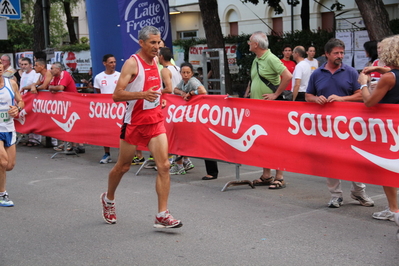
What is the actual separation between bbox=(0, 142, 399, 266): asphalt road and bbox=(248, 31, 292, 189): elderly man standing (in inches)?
40.5

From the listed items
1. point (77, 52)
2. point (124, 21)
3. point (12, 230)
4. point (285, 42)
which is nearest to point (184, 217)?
point (12, 230)

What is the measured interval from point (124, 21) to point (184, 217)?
703cm

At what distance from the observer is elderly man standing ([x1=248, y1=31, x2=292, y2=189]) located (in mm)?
7746

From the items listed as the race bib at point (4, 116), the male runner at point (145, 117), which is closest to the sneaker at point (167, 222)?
the male runner at point (145, 117)

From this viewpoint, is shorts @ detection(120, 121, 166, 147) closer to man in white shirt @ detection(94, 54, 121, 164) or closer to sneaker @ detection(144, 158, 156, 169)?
sneaker @ detection(144, 158, 156, 169)

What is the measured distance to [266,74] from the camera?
7.88 metres

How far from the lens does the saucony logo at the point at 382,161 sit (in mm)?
5875

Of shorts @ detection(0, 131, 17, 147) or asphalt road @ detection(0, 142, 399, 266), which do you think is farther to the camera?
shorts @ detection(0, 131, 17, 147)

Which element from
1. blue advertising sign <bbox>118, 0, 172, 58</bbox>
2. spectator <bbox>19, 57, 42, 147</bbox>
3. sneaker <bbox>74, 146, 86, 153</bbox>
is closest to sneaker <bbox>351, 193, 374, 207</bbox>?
sneaker <bbox>74, 146, 86, 153</bbox>

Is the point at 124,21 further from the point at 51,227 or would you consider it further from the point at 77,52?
the point at 77,52

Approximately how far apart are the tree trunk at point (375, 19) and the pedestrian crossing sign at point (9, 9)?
779cm

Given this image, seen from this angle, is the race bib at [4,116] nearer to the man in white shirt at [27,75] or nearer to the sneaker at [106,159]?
the sneaker at [106,159]

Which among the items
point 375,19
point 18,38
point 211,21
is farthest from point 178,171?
point 18,38

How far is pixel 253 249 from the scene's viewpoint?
5.23 m
